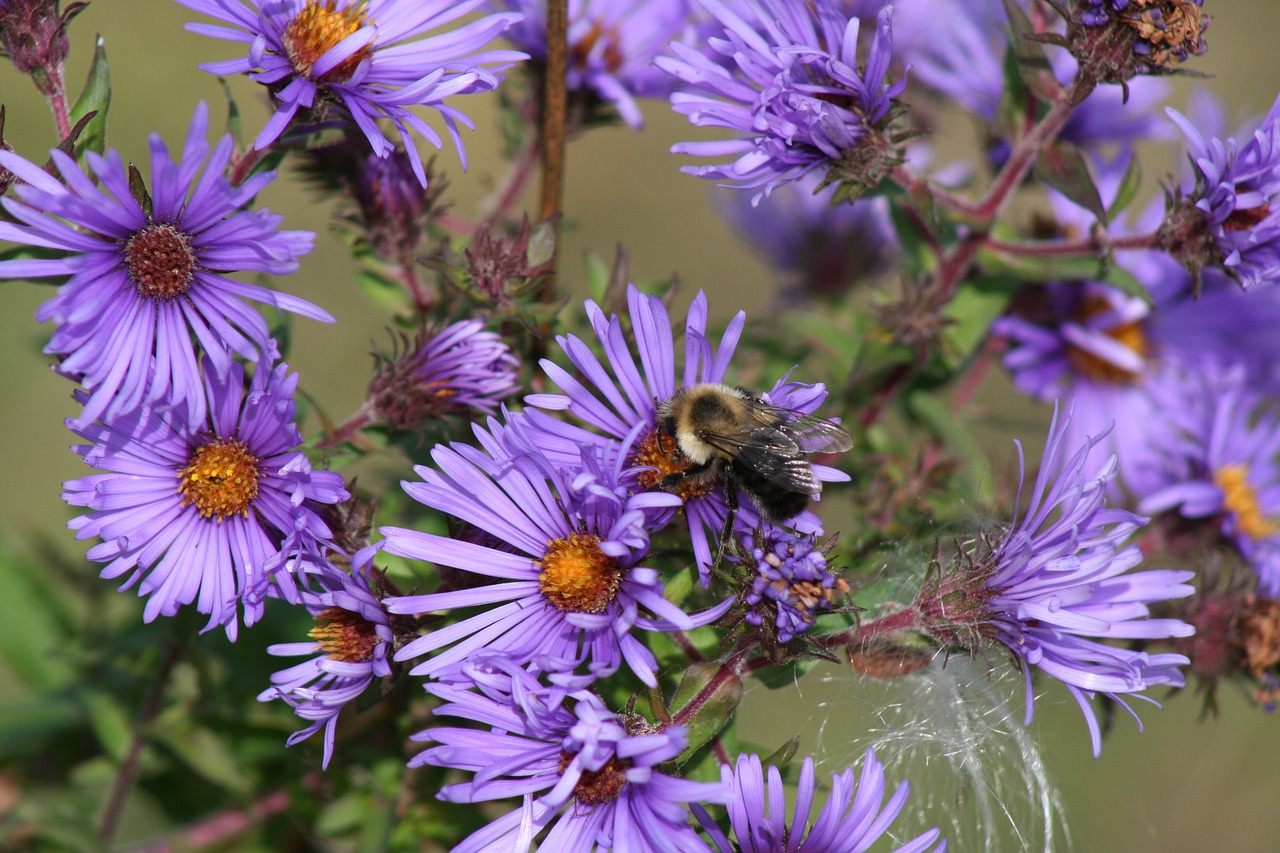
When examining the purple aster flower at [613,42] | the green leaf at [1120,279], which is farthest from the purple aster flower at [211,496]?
the green leaf at [1120,279]

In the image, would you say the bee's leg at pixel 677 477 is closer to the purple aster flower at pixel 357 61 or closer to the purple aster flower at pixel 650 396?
the purple aster flower at pixel 650 396

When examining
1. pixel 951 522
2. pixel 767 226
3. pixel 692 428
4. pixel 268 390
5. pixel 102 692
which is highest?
pixel 767 226

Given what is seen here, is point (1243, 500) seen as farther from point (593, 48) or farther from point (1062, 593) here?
point (593, 48)

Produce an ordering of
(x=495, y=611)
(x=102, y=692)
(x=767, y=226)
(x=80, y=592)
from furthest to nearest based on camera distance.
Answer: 1. (x=767, y=226)
2. (x=80, y=592)
3. (x=102, y=692)
4. (x=495, y=611)

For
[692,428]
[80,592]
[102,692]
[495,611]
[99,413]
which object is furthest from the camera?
[80,592]

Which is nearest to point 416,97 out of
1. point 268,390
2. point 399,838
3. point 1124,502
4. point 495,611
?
point 268,390

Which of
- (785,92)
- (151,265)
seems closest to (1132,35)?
(785,92)

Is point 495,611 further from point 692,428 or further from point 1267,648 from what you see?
point 1267,648

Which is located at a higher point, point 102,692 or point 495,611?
point 495,611
